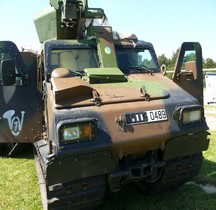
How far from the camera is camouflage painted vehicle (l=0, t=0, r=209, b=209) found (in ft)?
10.8

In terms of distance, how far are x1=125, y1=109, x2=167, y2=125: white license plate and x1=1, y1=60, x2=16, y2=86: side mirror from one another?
1675 mm

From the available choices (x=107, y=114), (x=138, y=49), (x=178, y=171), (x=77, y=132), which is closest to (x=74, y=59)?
(x=138, y=49)

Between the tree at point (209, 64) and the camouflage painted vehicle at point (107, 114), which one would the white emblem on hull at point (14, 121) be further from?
the tree at point (209, 64)

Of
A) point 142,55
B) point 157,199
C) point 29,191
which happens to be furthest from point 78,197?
point 142,55

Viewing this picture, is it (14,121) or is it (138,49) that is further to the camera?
(14,121)

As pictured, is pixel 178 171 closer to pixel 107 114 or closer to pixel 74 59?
pixel 107 114

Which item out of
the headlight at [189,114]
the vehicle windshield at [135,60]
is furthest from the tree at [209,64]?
the headlight at [189,114]

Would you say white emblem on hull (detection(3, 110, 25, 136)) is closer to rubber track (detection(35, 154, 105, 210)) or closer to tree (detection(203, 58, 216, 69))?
rubber track (detection(35, 154, 105, 210))

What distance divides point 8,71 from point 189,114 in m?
2.36

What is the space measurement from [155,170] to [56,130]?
55.6 inches

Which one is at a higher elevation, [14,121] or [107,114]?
[107,114]

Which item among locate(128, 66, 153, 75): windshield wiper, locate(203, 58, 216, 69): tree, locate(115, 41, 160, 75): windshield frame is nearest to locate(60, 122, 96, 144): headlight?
locate(115, 41, 160, 75): windshield frame

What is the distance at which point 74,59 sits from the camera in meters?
4.70

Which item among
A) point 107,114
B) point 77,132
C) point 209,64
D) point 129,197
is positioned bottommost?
point 209,64
